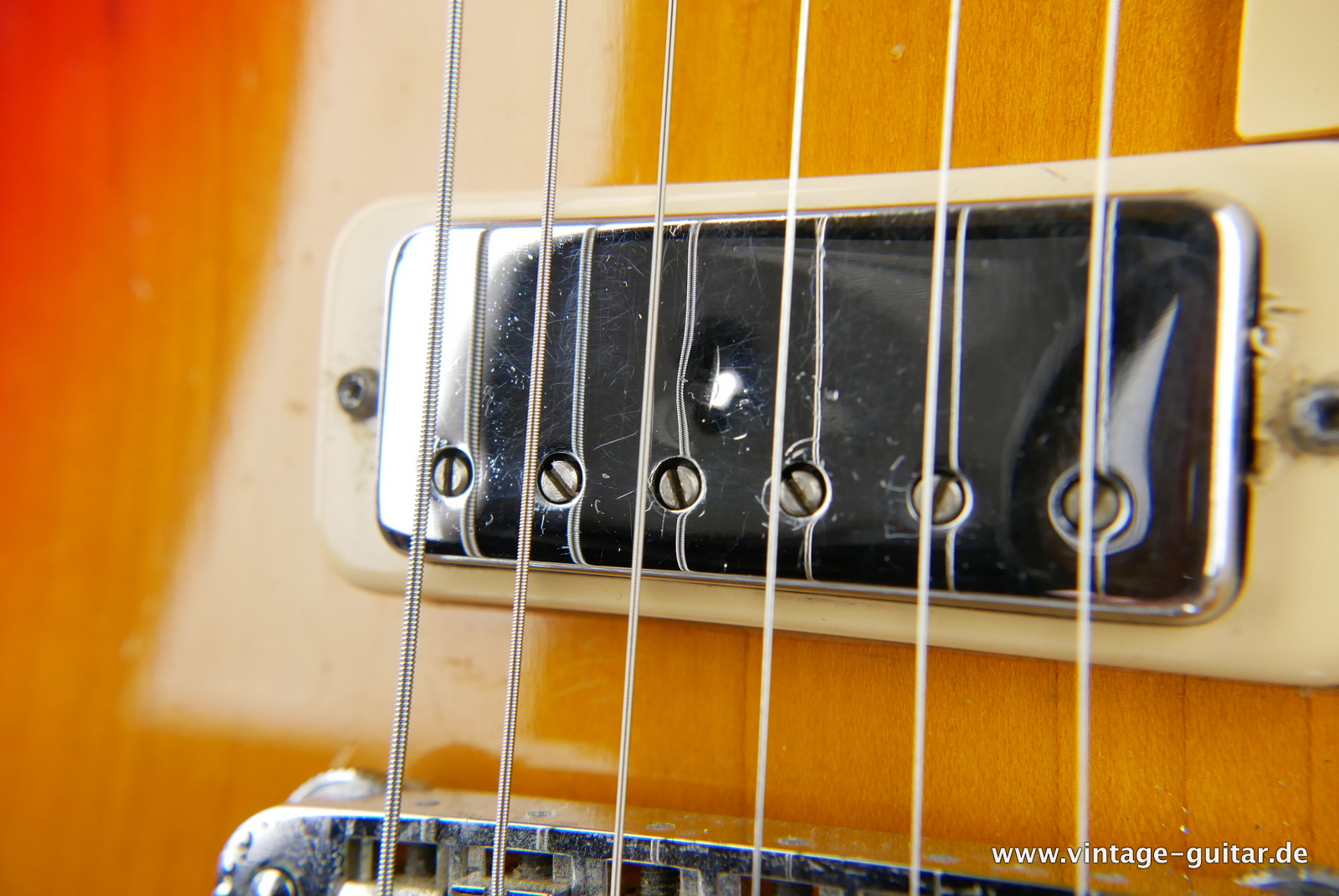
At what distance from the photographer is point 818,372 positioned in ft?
0.90

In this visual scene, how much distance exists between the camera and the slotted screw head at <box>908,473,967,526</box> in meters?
0.26

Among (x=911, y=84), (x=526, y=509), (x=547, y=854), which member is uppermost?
(x=911, y=84)

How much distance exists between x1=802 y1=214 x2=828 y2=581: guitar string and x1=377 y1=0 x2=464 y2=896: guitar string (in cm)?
14

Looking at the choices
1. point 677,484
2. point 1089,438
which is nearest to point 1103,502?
point 1089,438

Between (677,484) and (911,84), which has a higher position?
(911,84)

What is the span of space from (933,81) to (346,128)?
273 mm

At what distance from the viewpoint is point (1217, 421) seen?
0.24m

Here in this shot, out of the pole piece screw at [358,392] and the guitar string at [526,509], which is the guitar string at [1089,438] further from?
the pole piece screw at [358,392]

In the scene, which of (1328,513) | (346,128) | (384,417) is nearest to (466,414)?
(384,417)

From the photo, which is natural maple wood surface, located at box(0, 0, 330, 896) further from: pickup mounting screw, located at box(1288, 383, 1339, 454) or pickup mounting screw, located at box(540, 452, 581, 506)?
pickup mounting screw, located at box(1288, 383, 1339, 454)

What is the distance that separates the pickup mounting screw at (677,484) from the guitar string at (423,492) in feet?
0.29

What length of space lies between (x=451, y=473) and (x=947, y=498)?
184 mm

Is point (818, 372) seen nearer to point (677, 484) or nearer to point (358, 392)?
point (677, 484)

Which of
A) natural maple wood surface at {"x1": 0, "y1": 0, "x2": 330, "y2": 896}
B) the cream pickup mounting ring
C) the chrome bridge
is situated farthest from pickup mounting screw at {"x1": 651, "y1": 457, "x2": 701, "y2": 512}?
natural maple wood surface at {"x1": 0, "y1": 0, "x2": 330, "y2": 896}
